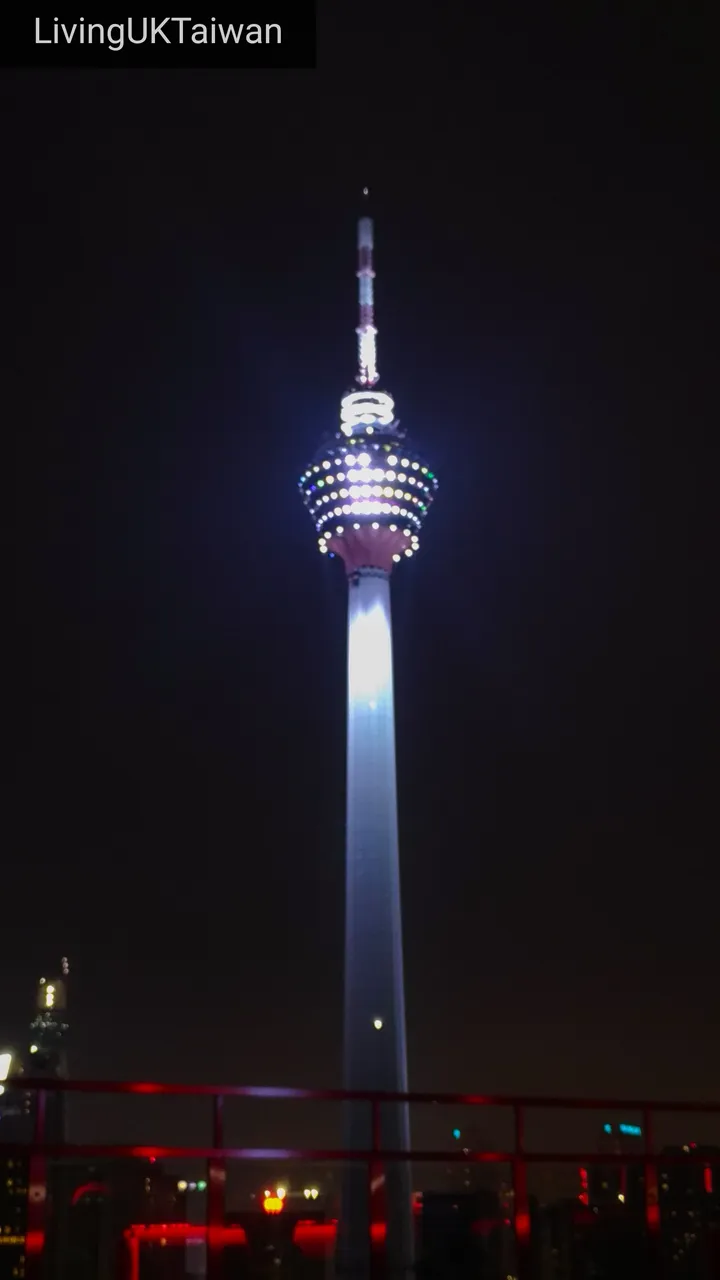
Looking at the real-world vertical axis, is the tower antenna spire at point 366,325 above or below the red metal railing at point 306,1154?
above

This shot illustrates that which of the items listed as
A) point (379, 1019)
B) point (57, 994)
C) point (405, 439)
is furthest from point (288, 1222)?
point (57, 994)

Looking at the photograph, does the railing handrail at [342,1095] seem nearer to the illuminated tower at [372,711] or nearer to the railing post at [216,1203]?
the railing post at [216,1203]

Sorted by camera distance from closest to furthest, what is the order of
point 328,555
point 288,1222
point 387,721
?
point 288,1222 → point 387,721 → point 328,555

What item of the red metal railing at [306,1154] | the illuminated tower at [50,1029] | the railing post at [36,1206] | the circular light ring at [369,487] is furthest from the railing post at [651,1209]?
the illuminated tower at [50,1029]

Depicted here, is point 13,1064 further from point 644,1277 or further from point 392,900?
point 644,1277

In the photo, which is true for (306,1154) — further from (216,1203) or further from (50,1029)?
(50,1029)

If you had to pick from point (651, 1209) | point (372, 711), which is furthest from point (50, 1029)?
point (651, 1209)

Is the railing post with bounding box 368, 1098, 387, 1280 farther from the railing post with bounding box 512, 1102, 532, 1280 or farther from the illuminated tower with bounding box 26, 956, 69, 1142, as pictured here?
the illuminated tower with bounding box 26, 956, 69, 1142
